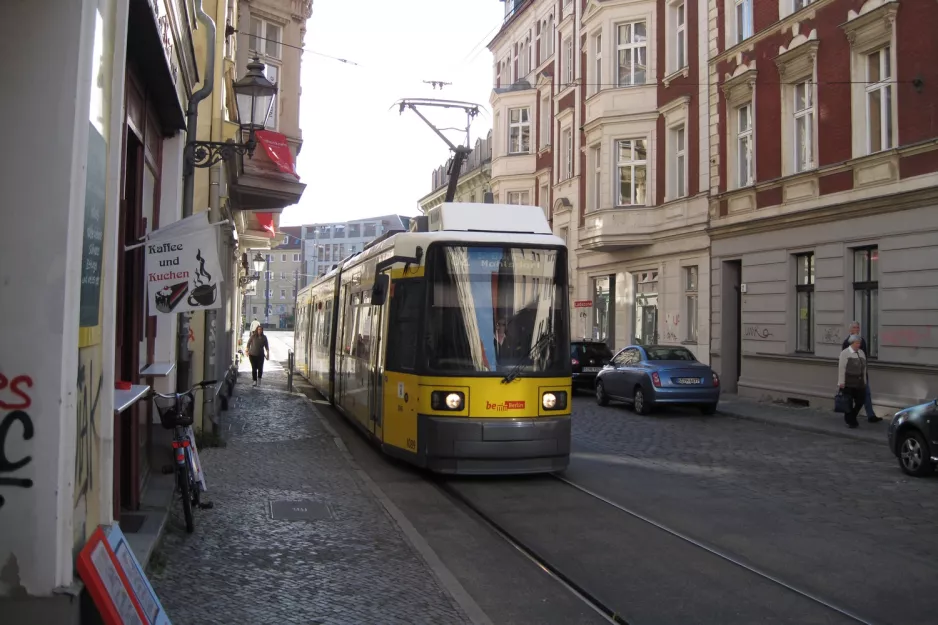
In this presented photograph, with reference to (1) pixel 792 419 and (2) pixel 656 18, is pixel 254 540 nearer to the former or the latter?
(1) pixel 792 419

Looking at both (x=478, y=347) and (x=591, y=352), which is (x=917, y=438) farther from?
(x=591, y=352)

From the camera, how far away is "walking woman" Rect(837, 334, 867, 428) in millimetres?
16547

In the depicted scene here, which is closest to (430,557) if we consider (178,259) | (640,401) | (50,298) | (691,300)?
(178,259)

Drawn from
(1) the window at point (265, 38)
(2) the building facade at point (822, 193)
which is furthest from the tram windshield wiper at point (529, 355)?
(1) the window at point (265, 38)

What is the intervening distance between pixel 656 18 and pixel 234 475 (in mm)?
22798

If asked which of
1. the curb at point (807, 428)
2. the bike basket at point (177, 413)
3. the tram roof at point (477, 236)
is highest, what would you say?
the tram roof at point (477, 236)

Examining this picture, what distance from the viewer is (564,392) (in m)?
10.4

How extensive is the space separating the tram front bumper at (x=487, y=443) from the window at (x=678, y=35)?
769 inches

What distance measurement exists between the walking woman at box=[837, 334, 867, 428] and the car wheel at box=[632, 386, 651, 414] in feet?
13.3

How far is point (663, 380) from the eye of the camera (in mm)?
19031

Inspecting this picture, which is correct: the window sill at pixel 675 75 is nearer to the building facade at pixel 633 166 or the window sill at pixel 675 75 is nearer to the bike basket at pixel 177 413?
the building facade at pixel 633 166

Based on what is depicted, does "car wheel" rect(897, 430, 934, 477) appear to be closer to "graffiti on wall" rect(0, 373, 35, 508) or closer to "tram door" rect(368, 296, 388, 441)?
"tram door" rect(368, 296, 388, 441)

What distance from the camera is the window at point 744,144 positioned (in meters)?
23.5

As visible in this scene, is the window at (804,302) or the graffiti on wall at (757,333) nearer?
the window at (804,302)
